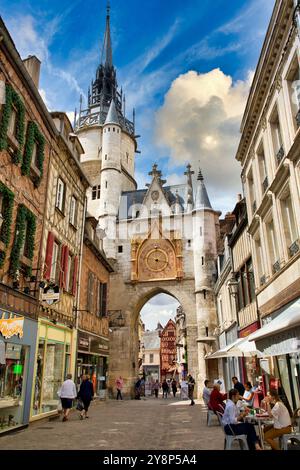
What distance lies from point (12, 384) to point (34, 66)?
27.6 feet

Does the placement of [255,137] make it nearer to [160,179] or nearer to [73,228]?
[73,228]

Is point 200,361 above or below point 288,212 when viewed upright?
below

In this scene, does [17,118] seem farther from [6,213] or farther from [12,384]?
[12,384]

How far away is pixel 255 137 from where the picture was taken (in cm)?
1014

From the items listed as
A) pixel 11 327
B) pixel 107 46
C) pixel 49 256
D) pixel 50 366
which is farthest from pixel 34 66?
pixel 107 46

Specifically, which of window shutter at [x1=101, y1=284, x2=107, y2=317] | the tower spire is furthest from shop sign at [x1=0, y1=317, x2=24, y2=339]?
the tower spire

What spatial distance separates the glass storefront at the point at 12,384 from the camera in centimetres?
717

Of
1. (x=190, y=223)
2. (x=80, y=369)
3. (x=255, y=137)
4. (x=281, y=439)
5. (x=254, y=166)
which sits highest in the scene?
(x=190, y=223)

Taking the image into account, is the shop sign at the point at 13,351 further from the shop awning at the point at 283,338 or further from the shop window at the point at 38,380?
the shop awning at the point at 283,338

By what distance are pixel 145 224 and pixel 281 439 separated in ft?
70.0

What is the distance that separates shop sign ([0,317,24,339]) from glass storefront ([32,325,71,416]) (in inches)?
64.6

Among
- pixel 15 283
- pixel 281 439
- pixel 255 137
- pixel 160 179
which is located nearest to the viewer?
pixel 281 439

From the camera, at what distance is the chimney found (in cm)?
1027

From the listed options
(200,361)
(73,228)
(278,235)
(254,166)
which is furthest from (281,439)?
(200,361)
